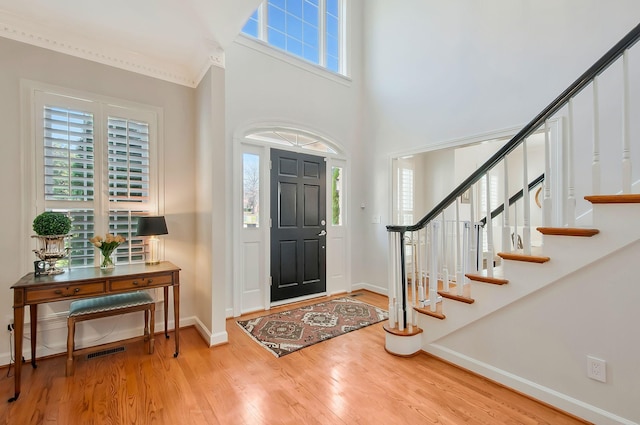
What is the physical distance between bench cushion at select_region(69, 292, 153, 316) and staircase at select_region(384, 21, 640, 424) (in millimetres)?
2242

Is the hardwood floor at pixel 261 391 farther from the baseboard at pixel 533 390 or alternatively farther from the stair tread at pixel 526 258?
the stair tread at pixel 526 258

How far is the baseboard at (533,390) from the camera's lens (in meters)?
1.67

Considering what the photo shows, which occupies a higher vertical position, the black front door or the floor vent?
the black front door

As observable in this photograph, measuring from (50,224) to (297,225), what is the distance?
255 cm

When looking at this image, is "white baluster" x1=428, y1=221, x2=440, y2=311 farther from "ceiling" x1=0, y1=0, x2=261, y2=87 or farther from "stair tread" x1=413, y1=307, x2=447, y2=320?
"ceiling" x1=0, y1=0, x2=261, y2=87

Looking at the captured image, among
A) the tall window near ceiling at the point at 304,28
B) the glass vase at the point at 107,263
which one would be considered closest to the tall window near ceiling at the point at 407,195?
the tall window near ceiling at the point at 304,28

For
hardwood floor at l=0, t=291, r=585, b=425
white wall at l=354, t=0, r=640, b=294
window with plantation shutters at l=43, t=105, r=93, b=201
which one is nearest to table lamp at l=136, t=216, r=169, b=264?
window with plantation shutters at l=43, t=105, r=93, b=201

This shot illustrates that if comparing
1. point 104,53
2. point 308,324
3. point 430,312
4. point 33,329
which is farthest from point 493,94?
point 33,329

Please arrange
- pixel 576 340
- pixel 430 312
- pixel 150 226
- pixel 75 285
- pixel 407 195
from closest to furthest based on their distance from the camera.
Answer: pixel 576 340
pixel 75 285
pixel 430 312
pixel 150 226
pixel 407 195

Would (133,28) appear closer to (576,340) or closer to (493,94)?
(493,94)

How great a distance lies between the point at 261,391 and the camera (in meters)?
2.04

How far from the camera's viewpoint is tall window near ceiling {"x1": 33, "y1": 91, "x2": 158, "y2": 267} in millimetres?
2469

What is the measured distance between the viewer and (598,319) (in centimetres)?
168

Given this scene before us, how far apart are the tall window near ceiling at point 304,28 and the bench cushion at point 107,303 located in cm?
336
